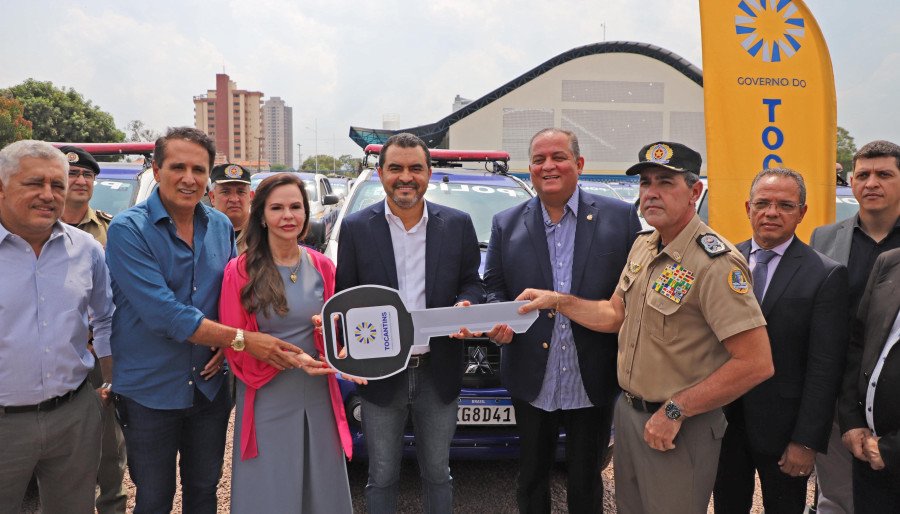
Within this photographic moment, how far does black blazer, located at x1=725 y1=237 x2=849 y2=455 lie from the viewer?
6.99 feet

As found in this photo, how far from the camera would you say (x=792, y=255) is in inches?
90.2

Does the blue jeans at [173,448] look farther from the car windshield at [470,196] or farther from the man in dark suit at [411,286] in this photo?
the car windshield at [470,196]

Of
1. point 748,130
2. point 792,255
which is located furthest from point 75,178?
point 748,130

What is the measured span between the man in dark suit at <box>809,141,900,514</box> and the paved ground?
2.52ft

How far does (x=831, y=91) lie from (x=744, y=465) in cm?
335

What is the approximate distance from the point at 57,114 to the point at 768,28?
36495 millimetres

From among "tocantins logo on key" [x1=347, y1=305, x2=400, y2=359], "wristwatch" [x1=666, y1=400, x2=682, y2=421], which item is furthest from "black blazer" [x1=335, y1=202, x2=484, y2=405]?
"wristwatch" [x1=666, y1=400, x2=682, y2=421]

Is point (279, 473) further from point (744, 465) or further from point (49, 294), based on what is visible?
point (744, 465)

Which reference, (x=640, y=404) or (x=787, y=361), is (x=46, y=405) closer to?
(x=640, y=404)

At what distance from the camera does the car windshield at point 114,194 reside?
490 cm

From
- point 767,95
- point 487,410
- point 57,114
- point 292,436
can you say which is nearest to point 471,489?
point 487,410

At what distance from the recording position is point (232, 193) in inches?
167

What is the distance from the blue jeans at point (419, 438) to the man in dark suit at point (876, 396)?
5.01 feet

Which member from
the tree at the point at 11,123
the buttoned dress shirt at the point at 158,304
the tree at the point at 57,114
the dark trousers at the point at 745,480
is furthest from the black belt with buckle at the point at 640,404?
the tree at the point at 57,114
